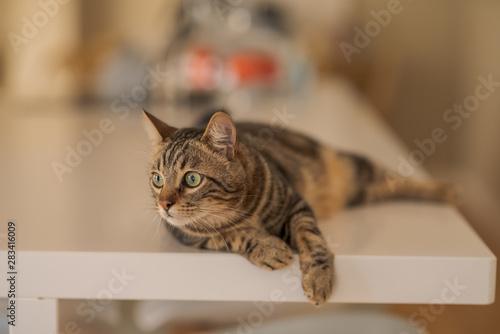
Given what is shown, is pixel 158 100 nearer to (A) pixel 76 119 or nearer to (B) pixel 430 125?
(A) pixel 76 119

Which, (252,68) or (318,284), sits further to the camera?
(252,68)

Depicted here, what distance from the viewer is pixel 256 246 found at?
0.94 m

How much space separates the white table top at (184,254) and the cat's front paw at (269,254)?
19 mm

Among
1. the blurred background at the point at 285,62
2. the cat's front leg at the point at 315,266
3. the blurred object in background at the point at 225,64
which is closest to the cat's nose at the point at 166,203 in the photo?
the cat's front leg at the point at 315,266

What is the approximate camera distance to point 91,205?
1.21 metres

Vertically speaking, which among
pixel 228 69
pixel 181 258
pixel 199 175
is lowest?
pixel 228 69

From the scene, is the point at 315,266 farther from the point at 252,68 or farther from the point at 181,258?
the point at 252,68

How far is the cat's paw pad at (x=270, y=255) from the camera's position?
3.02ft

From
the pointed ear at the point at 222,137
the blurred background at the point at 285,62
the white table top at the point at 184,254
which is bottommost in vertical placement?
the blurred background at the point at 285,62

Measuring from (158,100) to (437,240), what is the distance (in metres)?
1.46

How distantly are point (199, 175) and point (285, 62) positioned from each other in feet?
5.47

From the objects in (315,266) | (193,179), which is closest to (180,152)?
(193,179)

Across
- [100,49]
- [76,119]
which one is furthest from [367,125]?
[100,49]

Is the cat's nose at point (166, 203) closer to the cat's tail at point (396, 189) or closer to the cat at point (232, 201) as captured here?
the cat at point (232, 201)
